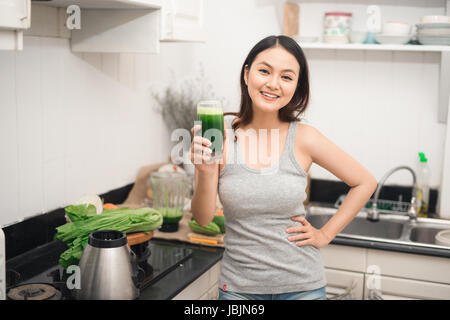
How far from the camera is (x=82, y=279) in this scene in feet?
5.06

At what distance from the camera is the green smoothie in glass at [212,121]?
1.47 m

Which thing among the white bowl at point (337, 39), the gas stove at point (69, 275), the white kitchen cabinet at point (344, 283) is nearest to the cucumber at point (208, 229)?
the gas stove at point (69, 275)

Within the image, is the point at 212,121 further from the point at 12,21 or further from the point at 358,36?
the point at 358,36

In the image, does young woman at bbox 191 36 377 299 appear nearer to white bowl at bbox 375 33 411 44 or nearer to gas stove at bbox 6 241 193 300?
gas stove at bbox 6 241 193 300

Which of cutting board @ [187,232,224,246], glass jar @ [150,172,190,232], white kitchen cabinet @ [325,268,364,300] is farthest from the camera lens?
white kitchen cabinet @ [325,268,364,300]

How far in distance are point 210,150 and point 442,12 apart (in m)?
1.79

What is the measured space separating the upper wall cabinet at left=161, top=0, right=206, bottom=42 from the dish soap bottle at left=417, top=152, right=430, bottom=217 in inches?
51.3

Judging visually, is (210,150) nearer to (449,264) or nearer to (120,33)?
(120,33)

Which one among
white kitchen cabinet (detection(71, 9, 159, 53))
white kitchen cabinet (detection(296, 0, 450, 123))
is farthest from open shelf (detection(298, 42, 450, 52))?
white kitchen cabinet (detection(71, 9, 159, 53))

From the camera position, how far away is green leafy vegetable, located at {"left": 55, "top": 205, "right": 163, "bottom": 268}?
1.71m

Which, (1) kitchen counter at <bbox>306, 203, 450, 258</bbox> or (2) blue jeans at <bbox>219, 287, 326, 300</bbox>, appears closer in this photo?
(2) blue jeans at <bbox>219, 287, 326, 300</bbox>

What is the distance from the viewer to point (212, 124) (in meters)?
1.48

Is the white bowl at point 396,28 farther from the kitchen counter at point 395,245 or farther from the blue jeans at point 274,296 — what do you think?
the blue jeans at point 274,296
